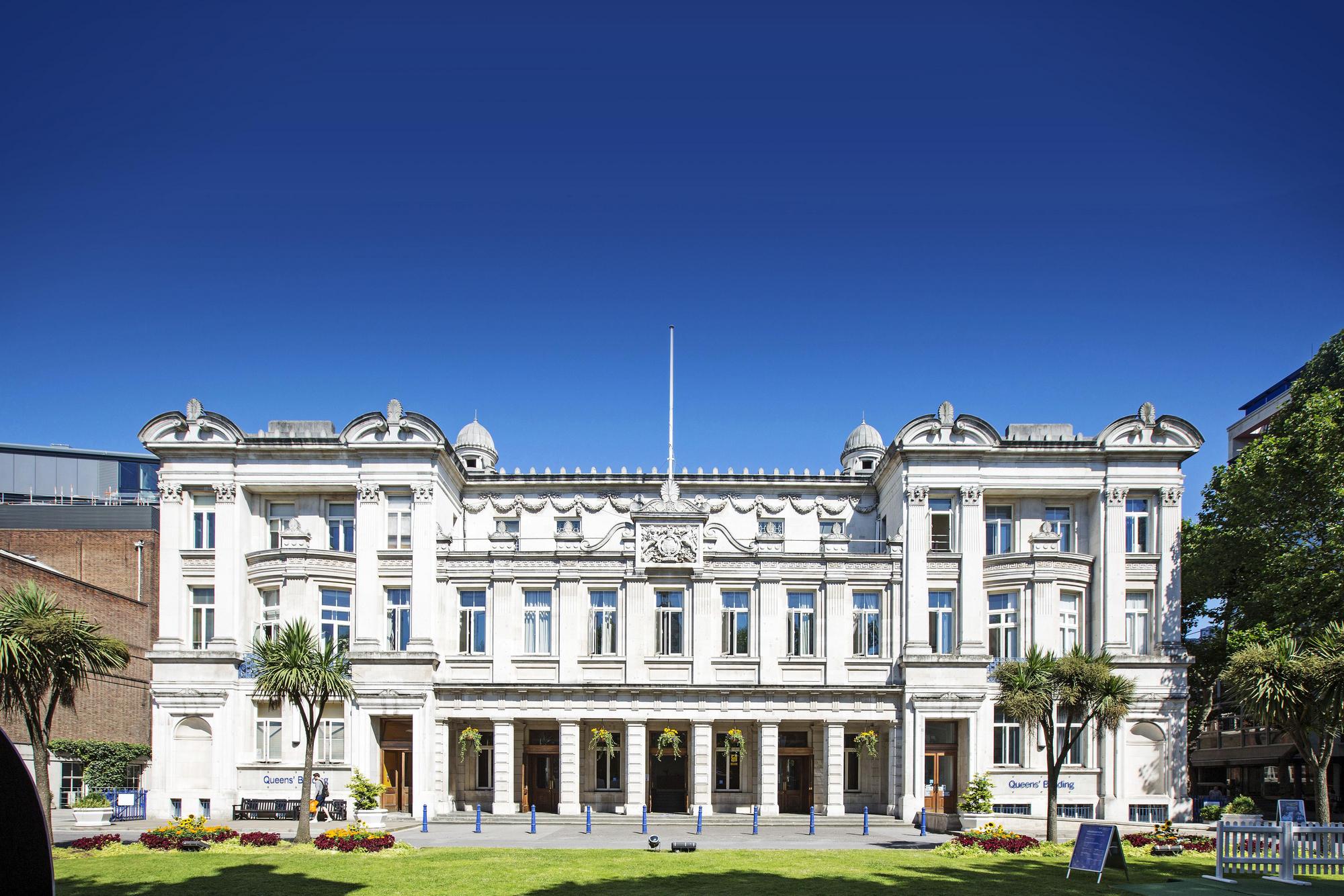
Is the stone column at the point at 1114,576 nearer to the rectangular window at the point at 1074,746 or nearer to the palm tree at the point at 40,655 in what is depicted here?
the rectangular window at the point at 1074,746

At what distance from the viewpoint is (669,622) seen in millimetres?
47969

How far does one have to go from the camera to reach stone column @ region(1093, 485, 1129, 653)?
47.1 metres

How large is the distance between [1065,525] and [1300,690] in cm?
1621

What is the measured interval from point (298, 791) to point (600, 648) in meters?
13.6

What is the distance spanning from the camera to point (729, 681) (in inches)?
1859

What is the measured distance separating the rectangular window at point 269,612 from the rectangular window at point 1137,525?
36.7 meters

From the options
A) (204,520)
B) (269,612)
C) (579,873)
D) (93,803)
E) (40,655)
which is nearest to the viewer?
(579,873)

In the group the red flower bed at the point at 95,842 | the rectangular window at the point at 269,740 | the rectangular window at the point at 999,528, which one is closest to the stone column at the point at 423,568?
the rectangular window at the point at 269,740

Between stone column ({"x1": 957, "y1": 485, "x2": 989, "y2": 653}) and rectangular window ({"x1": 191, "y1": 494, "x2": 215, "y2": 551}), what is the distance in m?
32.4

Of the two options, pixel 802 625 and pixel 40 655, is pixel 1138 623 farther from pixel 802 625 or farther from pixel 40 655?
pixel 40 655

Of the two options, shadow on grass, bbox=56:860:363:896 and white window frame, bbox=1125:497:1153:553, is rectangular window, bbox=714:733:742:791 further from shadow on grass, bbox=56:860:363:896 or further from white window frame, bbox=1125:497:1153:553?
shadow on grass, bbox=56:860:363:896

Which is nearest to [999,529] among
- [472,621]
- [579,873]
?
[472,621]

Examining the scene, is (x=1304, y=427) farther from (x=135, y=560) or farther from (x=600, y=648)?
(x=135, y=560)

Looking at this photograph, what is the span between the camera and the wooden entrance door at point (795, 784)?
49.3 meters
